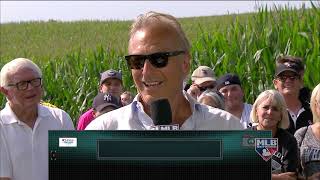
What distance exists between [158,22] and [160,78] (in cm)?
24

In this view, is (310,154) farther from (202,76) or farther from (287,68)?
(202,76)

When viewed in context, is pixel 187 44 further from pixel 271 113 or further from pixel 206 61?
pixel 206 61

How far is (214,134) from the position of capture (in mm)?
2564

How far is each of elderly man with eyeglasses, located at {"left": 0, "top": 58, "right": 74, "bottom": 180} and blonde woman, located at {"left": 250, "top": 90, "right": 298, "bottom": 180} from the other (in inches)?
51.6

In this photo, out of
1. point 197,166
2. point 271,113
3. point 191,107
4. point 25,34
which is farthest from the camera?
point 25,34

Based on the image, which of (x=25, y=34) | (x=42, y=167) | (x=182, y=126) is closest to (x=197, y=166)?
(x=182, y=126)

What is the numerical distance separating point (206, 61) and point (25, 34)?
1087 inches

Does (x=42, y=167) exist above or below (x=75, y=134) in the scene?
below

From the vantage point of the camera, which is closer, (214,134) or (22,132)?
(214,134)

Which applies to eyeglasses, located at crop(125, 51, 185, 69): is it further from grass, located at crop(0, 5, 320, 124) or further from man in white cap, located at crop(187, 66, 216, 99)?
grass, located at crop(0, 5, 320, 124)

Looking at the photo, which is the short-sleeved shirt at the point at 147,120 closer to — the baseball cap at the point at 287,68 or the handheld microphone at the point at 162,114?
the handheld microphone at the point at 162,114

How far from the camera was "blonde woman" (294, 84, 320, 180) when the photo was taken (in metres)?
5.43

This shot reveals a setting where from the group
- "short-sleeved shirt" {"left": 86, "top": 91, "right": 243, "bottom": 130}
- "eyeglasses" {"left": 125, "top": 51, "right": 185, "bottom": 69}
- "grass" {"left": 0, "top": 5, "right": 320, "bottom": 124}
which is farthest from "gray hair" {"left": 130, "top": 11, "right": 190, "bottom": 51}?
"grass" {"left": 0, "top": 5, "right": 320, "bottom": 124}

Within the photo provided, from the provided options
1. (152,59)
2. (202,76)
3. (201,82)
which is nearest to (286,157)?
(152,59)
